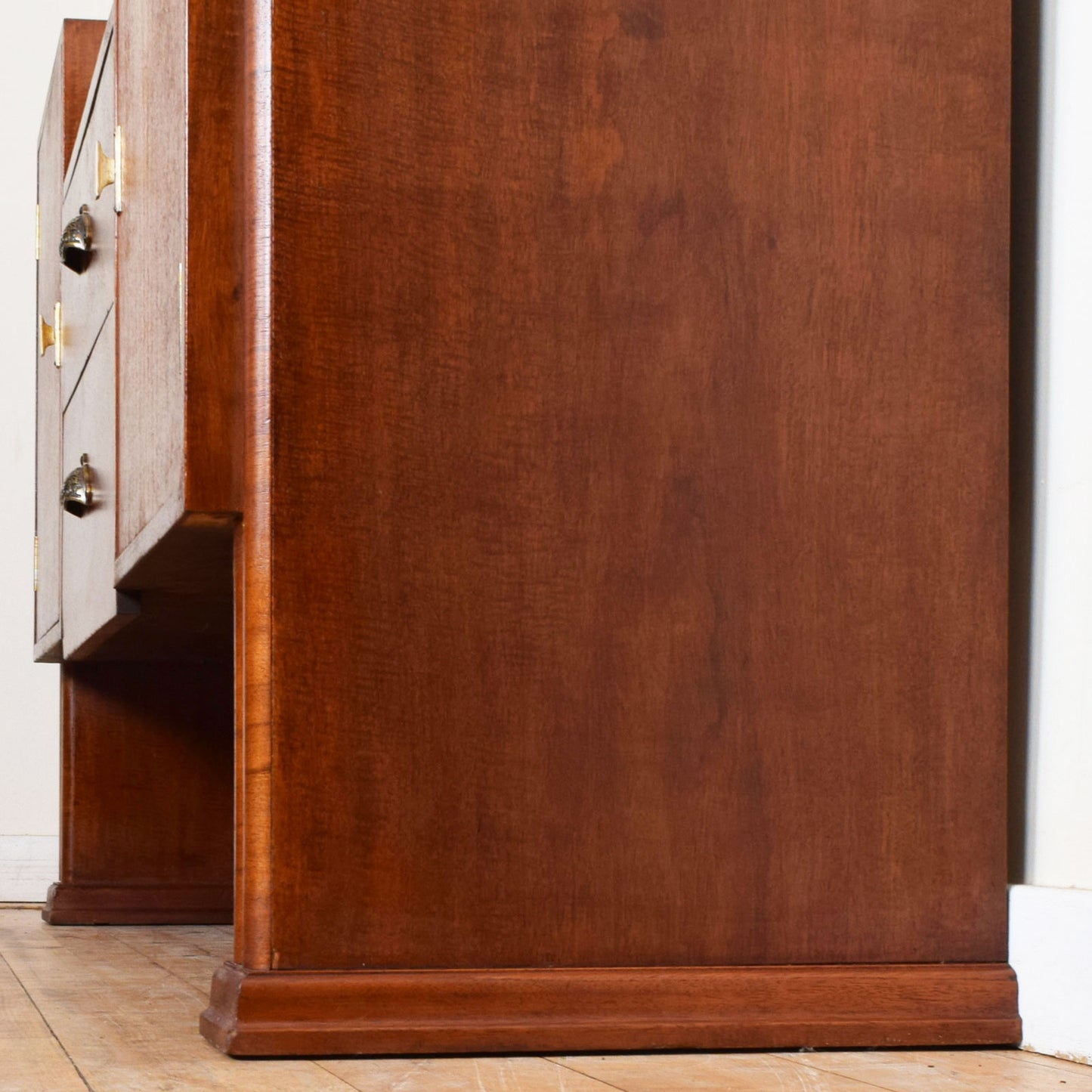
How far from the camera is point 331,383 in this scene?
92 centimetres

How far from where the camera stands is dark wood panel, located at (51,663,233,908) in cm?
196

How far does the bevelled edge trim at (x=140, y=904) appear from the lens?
6.38ft

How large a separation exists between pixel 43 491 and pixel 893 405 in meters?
1.32

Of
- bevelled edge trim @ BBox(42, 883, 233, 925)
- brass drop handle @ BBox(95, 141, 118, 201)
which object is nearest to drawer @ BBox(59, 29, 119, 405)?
brass drop handle @ BBox(95, 141, 118, 201)

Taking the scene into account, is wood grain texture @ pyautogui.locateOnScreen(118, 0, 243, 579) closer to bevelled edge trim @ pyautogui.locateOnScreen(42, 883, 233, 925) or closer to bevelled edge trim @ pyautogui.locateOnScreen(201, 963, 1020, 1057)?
bevelled edge trim @ pyautogui.locateOnScreen(201, 963, 1020, 1057)

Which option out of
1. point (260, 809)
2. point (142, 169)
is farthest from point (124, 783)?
point (260, 809)

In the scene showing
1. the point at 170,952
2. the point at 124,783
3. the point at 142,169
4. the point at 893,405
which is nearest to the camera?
the point at 893,405

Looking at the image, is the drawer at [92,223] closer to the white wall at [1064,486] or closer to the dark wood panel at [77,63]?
the dark wood panel at [77,63]

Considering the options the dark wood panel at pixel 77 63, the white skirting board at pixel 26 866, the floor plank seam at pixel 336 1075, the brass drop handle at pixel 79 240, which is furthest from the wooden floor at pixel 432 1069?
the white skirting board at pixel 26 866

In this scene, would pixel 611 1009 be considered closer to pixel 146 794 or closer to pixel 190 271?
pixel 190 271

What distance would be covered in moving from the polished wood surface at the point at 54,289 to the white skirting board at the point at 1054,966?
1183 mm

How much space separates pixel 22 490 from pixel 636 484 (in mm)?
1846

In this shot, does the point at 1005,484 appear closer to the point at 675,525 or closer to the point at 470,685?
the point at 675,525

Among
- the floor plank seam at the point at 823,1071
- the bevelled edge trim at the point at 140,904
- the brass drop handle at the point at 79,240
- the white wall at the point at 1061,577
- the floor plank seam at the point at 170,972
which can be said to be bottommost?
the bevelled edge trim at the point at 140,904
